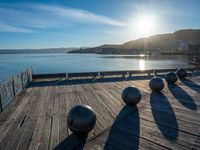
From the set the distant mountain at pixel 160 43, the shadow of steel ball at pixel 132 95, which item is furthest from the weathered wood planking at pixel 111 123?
the distant mountain at pixel 160 43

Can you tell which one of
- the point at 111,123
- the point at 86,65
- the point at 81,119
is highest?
the point at 81,119

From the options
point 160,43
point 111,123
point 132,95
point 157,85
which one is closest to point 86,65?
point 157,85

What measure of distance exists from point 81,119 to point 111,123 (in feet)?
5.11

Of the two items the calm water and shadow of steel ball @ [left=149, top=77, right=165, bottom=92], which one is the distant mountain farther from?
shadow of steel ball @ [left=149, top=77, right=165, bottom=92]

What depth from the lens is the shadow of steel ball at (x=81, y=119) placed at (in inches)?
196

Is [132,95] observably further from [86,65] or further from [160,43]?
[160,43]

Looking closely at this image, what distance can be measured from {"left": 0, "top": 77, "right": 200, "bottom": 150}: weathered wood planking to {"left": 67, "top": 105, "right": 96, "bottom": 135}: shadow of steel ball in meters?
0.36

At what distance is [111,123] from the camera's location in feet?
20.2

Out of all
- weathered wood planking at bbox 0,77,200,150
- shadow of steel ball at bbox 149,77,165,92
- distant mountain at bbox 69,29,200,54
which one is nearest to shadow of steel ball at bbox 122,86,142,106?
weathered wood planking at bbox 0,77,200,150

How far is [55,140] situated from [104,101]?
3.95m

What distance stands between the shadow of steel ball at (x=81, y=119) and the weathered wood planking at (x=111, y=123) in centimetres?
36

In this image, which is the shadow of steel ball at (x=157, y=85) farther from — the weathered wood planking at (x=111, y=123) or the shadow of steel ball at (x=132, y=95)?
the shadow of steel ball at (x=132, y=95)

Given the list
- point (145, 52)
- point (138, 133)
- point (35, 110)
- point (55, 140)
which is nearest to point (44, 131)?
point (55, 140)

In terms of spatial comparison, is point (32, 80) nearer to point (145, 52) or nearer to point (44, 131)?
point (44, 131)
